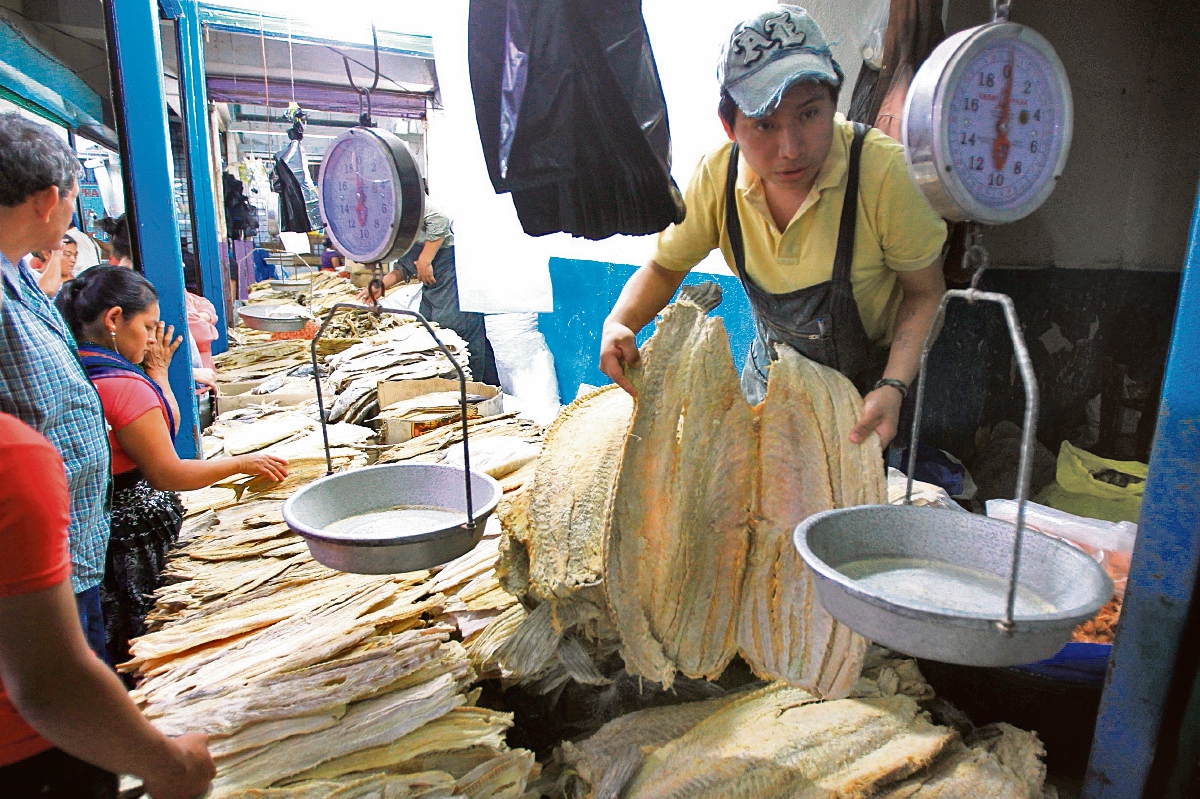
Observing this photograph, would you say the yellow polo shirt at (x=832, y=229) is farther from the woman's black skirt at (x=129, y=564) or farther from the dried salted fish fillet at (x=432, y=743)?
the woman's black skirt at (x=129, y=564)

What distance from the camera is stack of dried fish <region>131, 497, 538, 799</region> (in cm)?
167

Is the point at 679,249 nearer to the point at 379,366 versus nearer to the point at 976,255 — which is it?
the point at 976,255

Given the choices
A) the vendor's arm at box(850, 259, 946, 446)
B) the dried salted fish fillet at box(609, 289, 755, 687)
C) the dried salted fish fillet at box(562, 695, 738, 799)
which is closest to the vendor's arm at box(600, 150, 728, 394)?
the dried salted fish fillet at box(609, 289, 755, 687)

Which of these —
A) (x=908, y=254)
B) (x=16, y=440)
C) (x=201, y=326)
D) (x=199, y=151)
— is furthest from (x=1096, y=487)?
(x=199, y=151)

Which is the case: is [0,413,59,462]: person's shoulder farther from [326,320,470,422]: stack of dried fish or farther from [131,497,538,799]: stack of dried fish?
[326,320,470,422]: stack of dried fish

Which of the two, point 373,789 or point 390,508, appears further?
point 390,508

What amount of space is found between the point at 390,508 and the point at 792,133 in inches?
57.8

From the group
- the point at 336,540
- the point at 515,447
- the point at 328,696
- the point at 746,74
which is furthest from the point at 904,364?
the point at 515,447

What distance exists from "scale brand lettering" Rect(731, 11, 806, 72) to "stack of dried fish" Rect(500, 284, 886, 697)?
0.55m

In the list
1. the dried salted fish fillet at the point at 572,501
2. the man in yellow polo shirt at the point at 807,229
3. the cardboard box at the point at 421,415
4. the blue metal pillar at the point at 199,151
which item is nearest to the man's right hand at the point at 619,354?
the man in yellow polo shirt at the point at 807,229

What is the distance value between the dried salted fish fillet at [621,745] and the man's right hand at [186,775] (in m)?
0.82

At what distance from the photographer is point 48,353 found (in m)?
1.80

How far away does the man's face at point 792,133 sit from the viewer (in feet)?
4.94

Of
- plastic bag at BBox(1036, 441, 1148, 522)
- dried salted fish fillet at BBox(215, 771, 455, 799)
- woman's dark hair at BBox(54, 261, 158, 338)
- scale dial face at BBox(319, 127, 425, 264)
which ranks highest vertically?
scale dial face at BBox(319, 127, 425, 264)
